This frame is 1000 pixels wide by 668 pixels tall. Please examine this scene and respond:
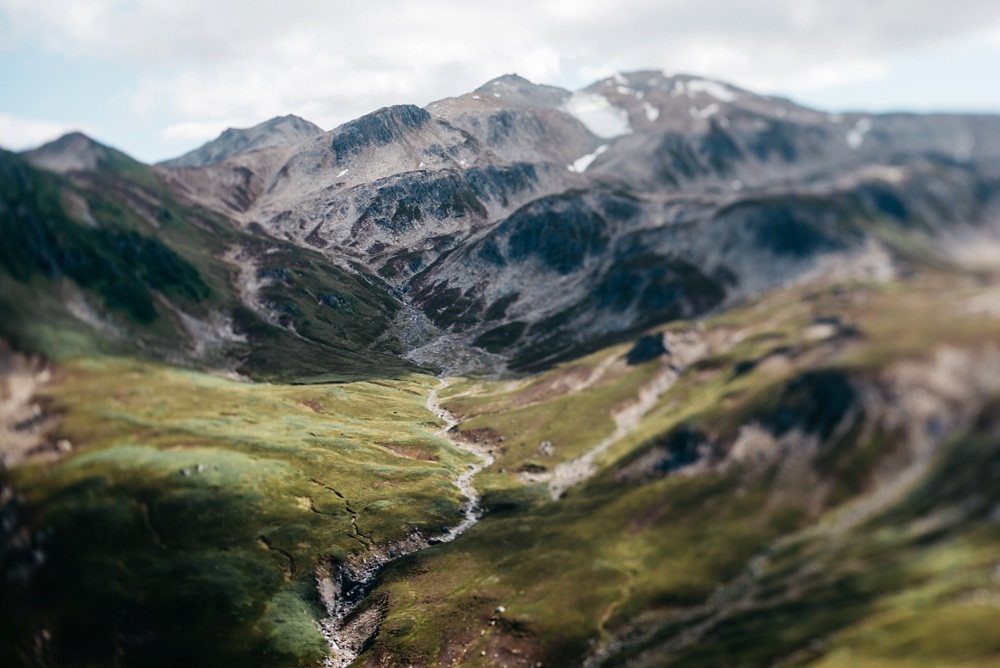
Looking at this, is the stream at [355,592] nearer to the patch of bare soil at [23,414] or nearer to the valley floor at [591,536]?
the valley floor at [591,536]

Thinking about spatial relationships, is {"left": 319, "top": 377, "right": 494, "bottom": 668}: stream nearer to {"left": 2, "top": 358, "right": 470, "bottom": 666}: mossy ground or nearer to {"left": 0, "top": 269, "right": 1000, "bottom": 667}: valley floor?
{"left": 0, "top": 269, "right": 1000, "bottom": 667}: valley floor

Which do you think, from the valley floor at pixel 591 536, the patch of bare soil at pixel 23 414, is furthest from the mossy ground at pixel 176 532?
the patch of bare soil at pixel 23 414

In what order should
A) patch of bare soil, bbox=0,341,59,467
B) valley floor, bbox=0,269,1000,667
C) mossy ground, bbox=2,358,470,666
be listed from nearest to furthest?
valley floor, bbox=0,269,1000,667 → mossy ground, bbox=2,358,470,666 → patch of bare soil, bbox=0,341,59,467

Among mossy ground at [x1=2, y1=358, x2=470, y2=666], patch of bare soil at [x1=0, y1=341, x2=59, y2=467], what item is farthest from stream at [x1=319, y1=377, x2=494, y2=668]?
patch of bare soil at [x1=0, y1=341, x2=59, y2=467]

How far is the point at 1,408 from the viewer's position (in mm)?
165500

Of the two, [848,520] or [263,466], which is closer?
[848,520]

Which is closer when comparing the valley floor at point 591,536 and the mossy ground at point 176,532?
the valley floor at point 591,536

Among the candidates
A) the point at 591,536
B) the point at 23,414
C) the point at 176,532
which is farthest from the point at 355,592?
the point at 23,414

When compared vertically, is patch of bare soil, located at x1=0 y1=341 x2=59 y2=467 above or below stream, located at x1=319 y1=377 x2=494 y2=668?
above

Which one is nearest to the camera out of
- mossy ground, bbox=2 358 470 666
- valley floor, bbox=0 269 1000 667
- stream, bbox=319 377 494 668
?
valley floor, bbox=0 269 1000 667

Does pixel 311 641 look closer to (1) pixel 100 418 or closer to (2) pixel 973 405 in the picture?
(1) pixel 100 418

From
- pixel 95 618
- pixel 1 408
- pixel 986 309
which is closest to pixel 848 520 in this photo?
pixel 986 309

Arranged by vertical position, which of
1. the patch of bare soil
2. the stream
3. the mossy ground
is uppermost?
the patch of bare soil

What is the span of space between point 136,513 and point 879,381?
6926 inches
